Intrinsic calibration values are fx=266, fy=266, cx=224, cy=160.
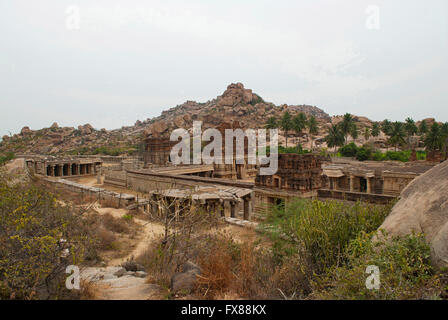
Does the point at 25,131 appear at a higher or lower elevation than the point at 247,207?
higher

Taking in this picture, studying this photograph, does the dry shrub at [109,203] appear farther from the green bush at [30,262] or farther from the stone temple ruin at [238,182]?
the green bush at [30,262]

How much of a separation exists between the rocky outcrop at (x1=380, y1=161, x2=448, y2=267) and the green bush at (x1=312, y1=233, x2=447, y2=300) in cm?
20

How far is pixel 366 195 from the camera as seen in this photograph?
12.7 metres

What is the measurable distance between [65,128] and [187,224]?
339ft

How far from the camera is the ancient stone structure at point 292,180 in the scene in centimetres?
1480

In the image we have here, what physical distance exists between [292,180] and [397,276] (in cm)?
1123

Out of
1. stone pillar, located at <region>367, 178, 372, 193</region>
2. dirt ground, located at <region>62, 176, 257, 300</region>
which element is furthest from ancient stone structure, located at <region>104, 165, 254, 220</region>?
stone pillar, located at <region>367, 178, 372, 193</region>

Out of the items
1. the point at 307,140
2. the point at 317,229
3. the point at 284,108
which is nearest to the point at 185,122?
the point at 307,140

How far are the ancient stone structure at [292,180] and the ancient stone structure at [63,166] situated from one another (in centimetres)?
2667

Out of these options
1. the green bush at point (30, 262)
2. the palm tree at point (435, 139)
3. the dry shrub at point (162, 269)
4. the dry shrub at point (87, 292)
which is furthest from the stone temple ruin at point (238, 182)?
the palm tree at point (435, 139)

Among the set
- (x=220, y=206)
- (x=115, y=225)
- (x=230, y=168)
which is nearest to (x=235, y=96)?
(x=230, y=168)

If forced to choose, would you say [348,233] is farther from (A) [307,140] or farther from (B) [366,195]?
(A) [307,140]

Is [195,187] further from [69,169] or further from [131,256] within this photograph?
[69,169]

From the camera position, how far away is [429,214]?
4.82 meters
